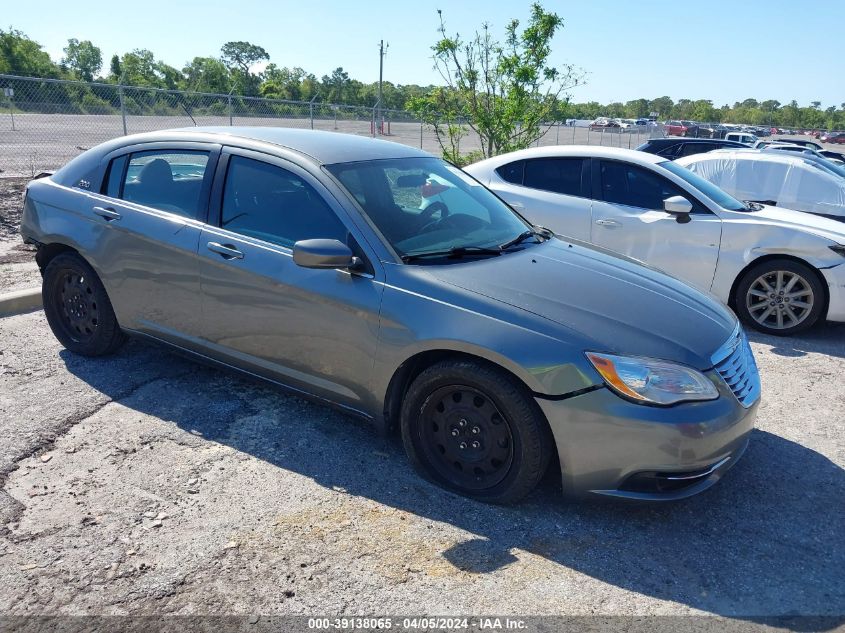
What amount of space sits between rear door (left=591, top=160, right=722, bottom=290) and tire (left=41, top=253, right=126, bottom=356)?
442 centimetres

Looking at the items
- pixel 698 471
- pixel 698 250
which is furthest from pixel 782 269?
pixel 698 471

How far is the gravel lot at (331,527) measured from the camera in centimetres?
273

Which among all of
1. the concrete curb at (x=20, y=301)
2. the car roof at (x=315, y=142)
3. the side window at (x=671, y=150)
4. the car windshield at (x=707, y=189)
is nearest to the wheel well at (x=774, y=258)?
the car windshield at (x=707, y=189)

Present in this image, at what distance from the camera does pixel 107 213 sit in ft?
14.8

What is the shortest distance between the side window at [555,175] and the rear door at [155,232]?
12.7ft

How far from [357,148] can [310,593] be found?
2582 mm

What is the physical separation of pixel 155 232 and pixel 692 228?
4712 mm

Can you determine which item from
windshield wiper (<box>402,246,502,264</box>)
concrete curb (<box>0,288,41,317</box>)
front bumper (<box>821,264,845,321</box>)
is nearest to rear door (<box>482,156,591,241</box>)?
front bumper (<box>821,264,845,321</box>)

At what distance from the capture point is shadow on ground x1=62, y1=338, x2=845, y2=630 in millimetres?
2865

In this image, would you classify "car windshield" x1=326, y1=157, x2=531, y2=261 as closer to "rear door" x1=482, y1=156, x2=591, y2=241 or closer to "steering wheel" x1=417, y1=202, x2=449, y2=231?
"steering wheel" x1=417, y1=202, x2=449, y2=231

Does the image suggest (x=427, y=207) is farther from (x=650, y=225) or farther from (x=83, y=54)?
(x=83, y=54)

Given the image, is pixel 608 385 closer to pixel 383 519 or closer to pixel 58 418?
pixel 383 519

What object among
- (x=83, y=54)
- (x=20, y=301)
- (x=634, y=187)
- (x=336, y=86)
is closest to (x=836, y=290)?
(x=634, y=187)

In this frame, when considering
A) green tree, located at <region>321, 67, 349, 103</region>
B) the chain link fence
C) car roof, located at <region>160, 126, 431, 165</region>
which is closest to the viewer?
car roof, located at <region>160, 126, 431, 165</region>
